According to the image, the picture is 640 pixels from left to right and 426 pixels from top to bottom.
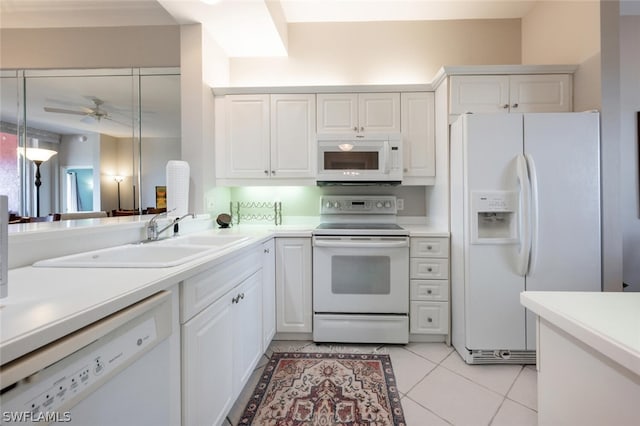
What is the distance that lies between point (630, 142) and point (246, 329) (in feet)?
12.6

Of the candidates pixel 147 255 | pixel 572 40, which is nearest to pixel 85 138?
pixel 147 255

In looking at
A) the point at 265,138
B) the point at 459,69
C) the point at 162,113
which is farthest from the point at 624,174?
the point at 162,113

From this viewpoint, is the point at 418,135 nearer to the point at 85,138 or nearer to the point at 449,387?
the point at 449,387

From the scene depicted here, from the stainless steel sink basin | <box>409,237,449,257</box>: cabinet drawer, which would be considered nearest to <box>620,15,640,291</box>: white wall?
<box>409,237,449,257</box>: cabinet drawer

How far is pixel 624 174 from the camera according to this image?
2707mm

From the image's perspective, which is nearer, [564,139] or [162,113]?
[564,139]

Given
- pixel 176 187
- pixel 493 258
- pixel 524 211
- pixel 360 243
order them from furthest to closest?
pixel 360 243 < pixel 176 187 < pixel 493 258 < pixel 524 211

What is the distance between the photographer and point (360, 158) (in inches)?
97.2

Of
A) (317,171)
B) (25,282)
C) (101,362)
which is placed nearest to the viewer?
(101,362)

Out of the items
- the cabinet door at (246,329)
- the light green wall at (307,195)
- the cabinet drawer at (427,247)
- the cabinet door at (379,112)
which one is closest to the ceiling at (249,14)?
the cabinet door at (379,112)

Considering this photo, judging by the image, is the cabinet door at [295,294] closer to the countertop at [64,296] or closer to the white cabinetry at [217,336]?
the white cabinetry at [217,336]

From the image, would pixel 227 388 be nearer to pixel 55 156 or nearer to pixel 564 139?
pixel 564 139

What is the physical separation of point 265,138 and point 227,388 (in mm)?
1980

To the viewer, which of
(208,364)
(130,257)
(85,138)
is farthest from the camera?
(85,138)
